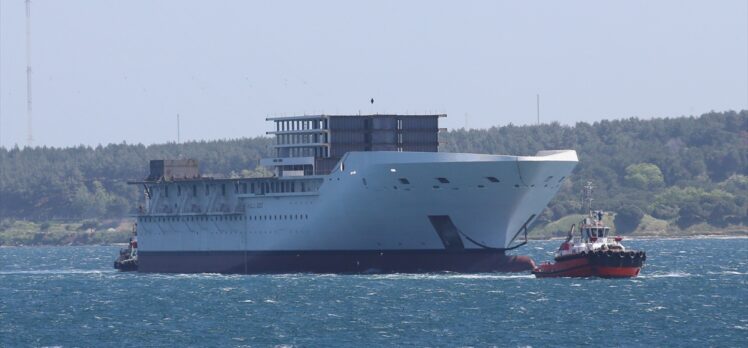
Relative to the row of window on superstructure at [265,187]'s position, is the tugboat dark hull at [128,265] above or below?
below

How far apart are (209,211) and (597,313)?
45998mm

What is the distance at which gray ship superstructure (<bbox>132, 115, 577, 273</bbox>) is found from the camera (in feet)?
355

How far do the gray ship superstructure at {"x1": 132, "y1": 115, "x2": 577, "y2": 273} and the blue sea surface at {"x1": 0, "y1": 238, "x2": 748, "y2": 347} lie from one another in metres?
1.60

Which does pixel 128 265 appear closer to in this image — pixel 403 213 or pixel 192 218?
pixel 192 218

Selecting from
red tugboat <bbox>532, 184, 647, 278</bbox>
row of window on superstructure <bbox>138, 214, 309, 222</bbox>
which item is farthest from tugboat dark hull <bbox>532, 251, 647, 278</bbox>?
row of window on superstructure <bbox>138, 214, 309, 222</bbox>

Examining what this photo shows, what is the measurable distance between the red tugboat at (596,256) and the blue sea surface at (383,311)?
2.28 ft

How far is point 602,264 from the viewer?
103000 mm

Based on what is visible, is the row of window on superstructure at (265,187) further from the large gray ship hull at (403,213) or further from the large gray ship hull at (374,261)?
the large gray ship hull at (374,261)

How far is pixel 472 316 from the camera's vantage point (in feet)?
275

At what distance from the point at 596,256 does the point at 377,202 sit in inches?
567

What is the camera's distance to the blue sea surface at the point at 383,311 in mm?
75438

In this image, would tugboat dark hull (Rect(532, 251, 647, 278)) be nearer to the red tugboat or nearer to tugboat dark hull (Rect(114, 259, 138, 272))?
the red tugboat

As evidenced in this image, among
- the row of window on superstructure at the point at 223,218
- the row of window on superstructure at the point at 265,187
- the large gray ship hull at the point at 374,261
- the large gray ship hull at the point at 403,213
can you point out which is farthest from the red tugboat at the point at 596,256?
the row of window on superstructure at the point at 265,187

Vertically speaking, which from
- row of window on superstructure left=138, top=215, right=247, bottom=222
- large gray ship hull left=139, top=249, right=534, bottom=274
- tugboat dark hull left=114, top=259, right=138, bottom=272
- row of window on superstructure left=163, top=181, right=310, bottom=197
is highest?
row of window on superstructure left=163, top=181, right=310, bottom=197
